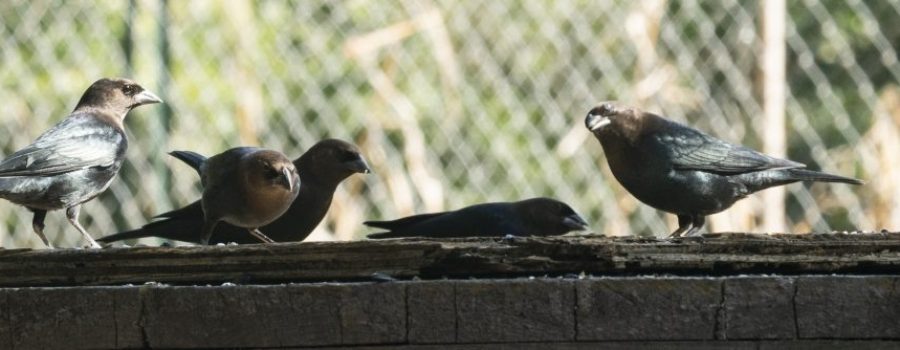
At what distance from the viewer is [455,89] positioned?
24.4 feet

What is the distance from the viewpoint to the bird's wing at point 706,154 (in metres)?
5.01

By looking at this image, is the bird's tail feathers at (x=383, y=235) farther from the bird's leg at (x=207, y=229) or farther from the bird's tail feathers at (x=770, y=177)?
the bird's tail feathers at (x=770, y=177)

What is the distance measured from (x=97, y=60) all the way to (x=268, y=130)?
0.87 m

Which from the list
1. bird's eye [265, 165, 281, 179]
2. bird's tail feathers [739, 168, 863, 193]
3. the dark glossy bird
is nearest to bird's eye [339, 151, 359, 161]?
the dark glossy bird

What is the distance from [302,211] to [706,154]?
1.32m

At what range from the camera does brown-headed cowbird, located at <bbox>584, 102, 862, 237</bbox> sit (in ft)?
16.2

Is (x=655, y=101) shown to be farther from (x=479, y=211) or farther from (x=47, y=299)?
(x=47, y=299)

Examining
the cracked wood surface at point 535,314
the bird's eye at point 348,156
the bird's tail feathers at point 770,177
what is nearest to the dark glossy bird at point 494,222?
the bird's eye at point 348,156

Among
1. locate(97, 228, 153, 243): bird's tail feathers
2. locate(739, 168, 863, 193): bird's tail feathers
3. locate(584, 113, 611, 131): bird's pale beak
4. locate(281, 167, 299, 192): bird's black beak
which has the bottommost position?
locate(97, 228, 153, 243): bird's tail feathers

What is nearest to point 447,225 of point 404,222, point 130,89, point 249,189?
point 404,222

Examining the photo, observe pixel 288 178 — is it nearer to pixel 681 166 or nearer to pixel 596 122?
pixel 596 122

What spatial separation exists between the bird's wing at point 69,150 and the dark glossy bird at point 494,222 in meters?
0.99

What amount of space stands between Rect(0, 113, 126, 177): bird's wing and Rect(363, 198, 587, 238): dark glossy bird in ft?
3.25

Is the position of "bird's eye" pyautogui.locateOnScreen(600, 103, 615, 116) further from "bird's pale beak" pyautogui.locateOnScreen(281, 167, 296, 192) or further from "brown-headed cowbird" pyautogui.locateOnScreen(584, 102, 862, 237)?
"bird's pale beak" pyautogui.locateOnScreen(281, 167, 296, 192)
